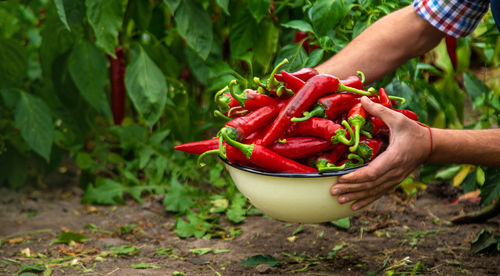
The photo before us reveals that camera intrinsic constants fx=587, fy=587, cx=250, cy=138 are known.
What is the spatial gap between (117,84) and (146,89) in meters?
0.52

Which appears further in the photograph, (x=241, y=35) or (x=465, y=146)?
(x=241, y=35)

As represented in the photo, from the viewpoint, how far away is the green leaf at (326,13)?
2062mm

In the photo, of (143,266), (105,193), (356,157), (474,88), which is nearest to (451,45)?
(474,88)

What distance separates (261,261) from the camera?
2.21 meters

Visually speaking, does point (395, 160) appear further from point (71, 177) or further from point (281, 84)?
point (71, 177)

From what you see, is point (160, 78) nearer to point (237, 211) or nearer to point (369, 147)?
point (237, 211)

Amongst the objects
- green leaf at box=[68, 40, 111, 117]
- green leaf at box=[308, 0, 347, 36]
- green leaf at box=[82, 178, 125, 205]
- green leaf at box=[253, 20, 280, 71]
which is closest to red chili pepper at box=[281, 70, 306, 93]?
green leaf at box=[308, 0, 347, 36]

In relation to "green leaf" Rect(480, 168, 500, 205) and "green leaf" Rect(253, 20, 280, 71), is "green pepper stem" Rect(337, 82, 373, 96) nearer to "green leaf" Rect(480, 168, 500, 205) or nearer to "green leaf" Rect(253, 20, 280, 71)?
"green leaf" Rect(480, 168, 500, 205)

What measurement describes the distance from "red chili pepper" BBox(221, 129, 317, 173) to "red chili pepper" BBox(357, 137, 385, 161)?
5.6 inches

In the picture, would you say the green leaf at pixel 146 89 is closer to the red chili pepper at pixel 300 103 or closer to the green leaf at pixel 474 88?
the red chili pepper at pixel 300 103

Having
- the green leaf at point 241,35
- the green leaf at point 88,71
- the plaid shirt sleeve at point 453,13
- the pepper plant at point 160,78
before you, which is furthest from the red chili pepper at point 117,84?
the plaid shirt sleeve at point 453,13

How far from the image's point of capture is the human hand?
156 centimetres

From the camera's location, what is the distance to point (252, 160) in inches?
63.9

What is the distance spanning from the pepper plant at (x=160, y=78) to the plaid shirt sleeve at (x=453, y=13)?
0.23 meters
